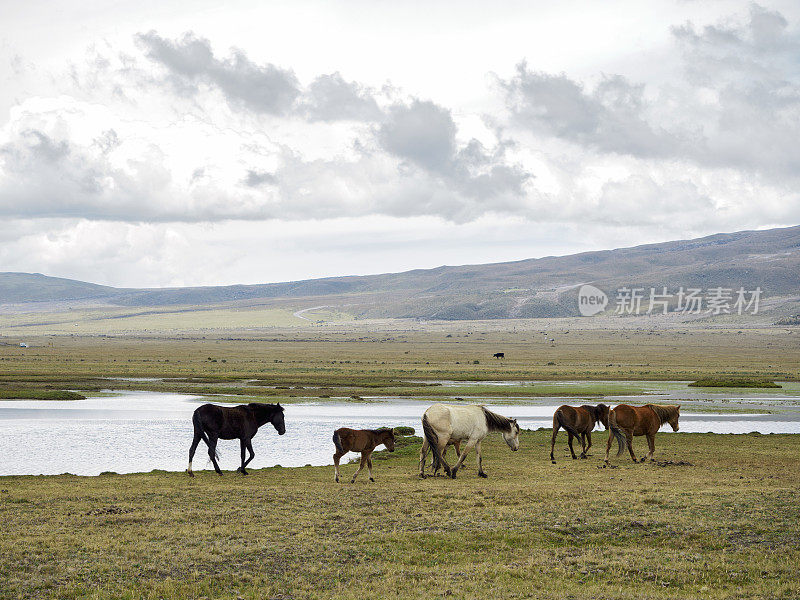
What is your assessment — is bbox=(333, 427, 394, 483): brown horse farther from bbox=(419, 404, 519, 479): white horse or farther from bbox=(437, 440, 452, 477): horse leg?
bbox=(437, 440, 452, 477): horse leg

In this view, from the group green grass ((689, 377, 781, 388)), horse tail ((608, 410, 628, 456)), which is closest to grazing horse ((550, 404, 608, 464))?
horse tail ((608, 410, 628, 456))

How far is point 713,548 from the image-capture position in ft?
42.7

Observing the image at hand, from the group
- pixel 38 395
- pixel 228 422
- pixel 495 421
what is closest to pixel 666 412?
pixel 495 421

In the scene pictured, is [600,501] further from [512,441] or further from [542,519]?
[512,441]

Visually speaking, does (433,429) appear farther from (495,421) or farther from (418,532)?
(418,532)

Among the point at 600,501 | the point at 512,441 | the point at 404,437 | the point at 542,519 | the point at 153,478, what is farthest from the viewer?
the point at 404,437

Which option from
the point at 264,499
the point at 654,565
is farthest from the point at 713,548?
the point at 264,499

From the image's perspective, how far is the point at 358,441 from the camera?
2094 centimetres

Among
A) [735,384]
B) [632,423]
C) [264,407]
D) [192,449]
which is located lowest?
[735,384]

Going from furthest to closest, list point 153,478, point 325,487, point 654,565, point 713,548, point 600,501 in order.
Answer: point 153,478, point 325,487, point 600,501, point 713,548, point 654,565

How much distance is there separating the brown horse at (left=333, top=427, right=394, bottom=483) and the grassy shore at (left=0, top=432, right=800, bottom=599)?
74cm

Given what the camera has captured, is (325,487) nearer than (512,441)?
Yes

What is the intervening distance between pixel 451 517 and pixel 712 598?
5.67 meters

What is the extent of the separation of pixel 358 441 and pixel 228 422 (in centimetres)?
377
